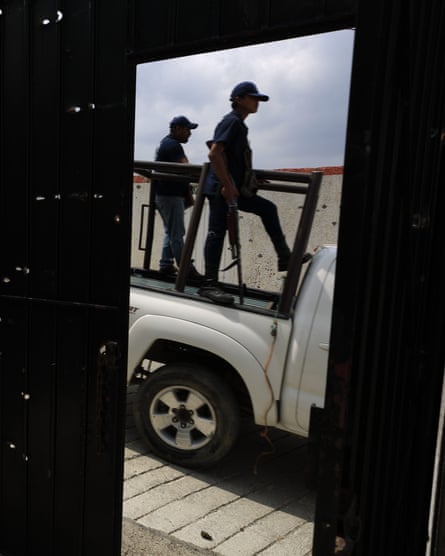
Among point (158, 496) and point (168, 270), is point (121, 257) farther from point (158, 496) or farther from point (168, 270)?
point (168, 270)

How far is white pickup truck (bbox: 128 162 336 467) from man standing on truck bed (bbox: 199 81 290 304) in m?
0.38

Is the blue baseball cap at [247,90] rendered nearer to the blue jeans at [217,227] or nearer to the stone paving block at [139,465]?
the blue jeans at [217,227]

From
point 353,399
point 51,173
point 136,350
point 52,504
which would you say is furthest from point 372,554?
point 136,350

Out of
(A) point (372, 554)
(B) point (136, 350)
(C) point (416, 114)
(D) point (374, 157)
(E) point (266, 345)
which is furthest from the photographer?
(B) point (136, 350)

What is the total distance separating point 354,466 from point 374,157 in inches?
28.3

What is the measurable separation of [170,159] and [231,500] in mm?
3277

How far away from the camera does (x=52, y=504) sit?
231 cm

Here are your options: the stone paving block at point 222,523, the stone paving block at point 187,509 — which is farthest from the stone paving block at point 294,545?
the stone paving block at point 187,509

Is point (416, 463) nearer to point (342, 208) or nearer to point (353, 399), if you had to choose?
point (353, 399)

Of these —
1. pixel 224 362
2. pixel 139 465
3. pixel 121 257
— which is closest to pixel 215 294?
pixel 224 362

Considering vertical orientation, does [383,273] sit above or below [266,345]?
above

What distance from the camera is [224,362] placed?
3896 millimetres

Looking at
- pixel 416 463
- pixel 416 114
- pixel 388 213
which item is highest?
pixel 416 114

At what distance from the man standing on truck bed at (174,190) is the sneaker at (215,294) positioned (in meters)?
1.15
